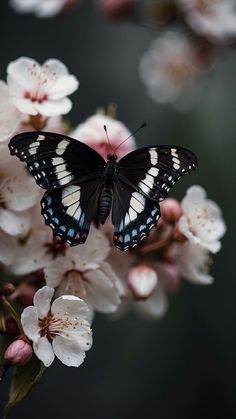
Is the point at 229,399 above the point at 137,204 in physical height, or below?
below

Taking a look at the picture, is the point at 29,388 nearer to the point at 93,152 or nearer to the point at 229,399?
the point at 93,152

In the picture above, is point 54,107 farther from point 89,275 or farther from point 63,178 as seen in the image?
point 89,275

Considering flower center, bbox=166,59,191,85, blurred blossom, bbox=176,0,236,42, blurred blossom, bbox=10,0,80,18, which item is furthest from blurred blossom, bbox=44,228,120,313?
flower center, bbox=166,59,191,85

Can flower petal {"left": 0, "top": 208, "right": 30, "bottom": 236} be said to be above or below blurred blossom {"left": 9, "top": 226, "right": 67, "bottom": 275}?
above

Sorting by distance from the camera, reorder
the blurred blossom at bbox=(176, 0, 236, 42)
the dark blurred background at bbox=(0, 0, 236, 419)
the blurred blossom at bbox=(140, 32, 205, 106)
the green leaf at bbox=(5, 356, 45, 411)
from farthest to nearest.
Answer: the dark blurred background at bbox=(0, 0, 236, 419)
the blurred blossom at bbox=(140, 32, 205, 106)
the blurred blossom at bbox=(176, 0, 236, 42)
the green leaf at bbox=(5, 356, 45, 411)

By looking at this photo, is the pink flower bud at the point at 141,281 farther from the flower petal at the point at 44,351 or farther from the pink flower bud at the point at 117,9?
the pink flower bud at the point at 117,9

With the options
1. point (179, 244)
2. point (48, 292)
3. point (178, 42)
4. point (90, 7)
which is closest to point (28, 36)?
point (90, 7)

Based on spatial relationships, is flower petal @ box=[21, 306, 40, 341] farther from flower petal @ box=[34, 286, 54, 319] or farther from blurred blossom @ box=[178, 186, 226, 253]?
blurred blossom @ box=[178, 186, 226, 253]
